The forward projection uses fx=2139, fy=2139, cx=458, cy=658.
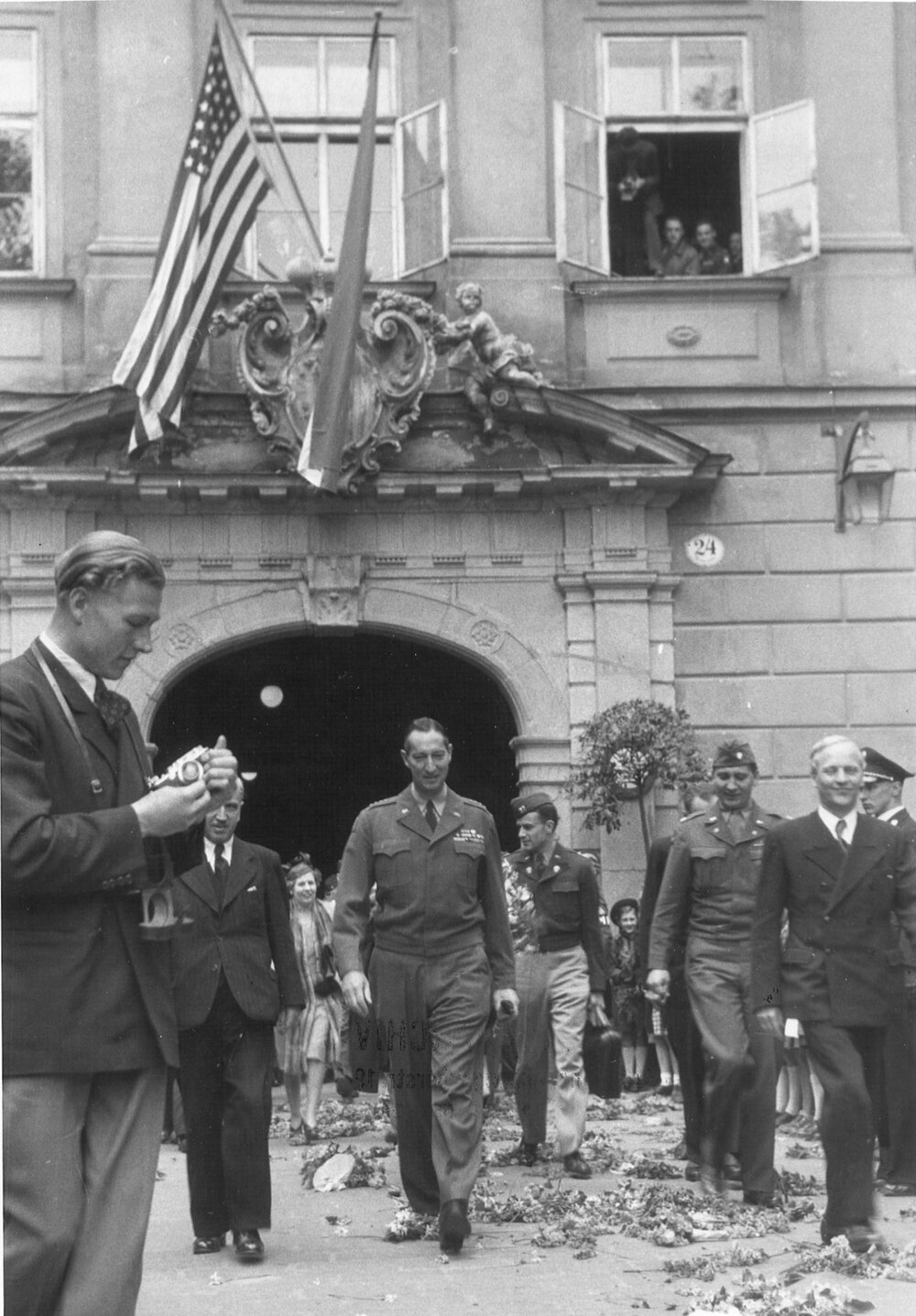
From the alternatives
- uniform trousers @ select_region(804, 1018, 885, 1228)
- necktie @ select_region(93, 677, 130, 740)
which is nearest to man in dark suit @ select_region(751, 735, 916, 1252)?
uniform trousers @ select_region(804, 1018, 885, 1228)

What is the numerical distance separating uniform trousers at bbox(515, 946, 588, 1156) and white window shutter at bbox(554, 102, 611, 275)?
25.0 ft

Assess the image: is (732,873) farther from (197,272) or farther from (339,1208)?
(197,272)

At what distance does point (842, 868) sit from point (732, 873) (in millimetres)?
1926

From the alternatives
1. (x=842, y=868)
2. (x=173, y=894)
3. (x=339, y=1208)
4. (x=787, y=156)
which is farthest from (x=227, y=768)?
(x=787, y=156)

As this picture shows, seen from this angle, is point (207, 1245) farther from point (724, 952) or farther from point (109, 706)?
point (109, 706)

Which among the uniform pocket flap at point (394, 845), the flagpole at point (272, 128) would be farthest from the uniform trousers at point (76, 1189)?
the flagpole at point (272, 128)

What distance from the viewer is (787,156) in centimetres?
1727

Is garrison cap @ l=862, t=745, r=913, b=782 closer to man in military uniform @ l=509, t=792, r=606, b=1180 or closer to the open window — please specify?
man in military uniform @ l=509, t=792, r=606, b=1180

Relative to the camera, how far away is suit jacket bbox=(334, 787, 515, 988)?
29.6 feet

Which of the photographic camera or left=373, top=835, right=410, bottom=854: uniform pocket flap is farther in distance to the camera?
left=373, top=835, right=410, bottom=854: uniform pocket flap

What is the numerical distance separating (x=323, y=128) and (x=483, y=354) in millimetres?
2633

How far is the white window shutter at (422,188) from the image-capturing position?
57.2ft

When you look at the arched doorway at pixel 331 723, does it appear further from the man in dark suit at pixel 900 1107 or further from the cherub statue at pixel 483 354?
the man in dark suit at pixel 900 1107

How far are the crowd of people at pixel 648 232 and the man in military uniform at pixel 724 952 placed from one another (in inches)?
328
